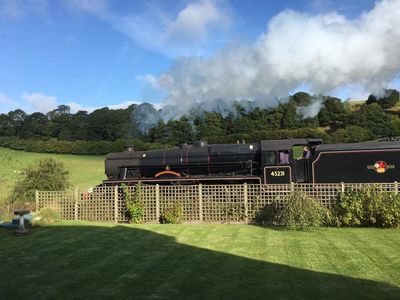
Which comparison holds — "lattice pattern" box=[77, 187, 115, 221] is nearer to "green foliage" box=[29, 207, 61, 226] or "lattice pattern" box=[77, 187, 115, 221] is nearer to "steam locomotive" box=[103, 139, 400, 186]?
"green foliage" box=[29, 207, 61, 226]

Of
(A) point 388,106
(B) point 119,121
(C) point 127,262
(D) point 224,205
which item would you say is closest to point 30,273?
(C) point 127,262

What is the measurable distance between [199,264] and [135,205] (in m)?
5.38

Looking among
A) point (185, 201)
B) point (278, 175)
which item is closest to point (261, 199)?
Answer: point (278, 175)

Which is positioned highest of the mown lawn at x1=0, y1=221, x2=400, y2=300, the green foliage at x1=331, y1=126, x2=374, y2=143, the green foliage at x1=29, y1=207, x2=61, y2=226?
the green foliage at x1=331, y1=126, x2=374, y2=143

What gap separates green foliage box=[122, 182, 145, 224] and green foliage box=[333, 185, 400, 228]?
6268 mm

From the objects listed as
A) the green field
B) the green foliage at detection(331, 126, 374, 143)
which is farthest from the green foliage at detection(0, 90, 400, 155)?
the green field

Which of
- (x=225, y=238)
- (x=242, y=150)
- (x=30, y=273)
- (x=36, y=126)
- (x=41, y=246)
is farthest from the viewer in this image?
(x=36, y=126)

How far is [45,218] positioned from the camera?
920 centimetres

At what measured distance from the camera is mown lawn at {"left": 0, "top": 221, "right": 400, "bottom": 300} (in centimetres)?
441

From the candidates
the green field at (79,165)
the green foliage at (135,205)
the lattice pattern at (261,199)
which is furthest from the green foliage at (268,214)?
the green field at (79,165)

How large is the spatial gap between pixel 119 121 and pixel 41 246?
36077mm

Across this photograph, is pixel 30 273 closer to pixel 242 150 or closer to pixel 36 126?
pixel 242 150

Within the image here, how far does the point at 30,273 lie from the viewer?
Answer: 5.12 m

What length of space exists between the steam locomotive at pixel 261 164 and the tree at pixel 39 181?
8.85 ft
